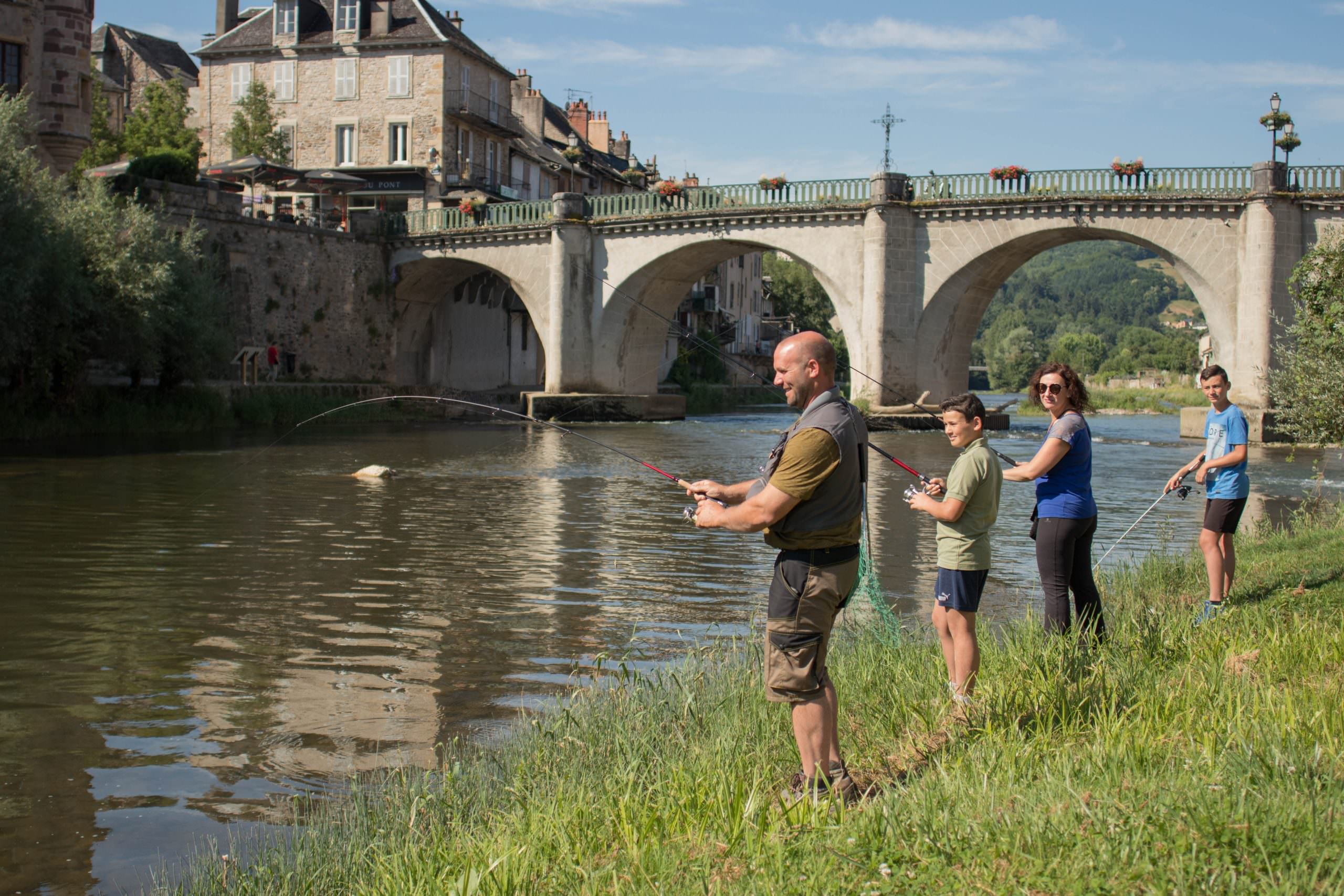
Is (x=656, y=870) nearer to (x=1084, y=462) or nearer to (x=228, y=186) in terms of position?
(x=1084, y=462)

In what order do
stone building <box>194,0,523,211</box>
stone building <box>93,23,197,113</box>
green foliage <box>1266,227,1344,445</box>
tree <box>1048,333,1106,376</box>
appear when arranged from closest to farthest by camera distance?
green foliage <box>1266,227,1344,445</box> < stone building <box>194,0,523,211</box> < stone building <box>93,23,197,113</box> < tree <box>1048,333,1106,376</box>

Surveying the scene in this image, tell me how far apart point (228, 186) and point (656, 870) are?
37852 millimetres

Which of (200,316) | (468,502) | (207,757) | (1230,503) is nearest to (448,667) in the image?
(207,757)

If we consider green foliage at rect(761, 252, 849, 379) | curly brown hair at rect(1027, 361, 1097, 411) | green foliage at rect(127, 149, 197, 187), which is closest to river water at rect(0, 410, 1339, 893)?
curly brown hair at rect(1027, 361, 1097, 411)

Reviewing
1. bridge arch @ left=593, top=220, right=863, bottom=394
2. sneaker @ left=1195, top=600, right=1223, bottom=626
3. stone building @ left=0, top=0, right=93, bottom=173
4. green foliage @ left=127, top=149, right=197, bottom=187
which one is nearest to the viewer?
sneaker @ left=1195, top=600, right=1223, bottom=626

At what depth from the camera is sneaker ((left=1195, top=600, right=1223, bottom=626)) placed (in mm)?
6555

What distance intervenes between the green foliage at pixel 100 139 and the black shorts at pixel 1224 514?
138 feet

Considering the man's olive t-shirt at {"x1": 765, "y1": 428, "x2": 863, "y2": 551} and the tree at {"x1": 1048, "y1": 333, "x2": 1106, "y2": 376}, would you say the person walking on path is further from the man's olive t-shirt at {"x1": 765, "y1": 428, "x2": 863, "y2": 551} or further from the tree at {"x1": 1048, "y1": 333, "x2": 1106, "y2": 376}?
the tree at {"x1": 1048, "y1": 333, "x2": 1106, "y2": 376}

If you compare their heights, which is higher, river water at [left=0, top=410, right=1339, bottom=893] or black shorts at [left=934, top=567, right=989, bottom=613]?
black shorts at [left=934, top=567, right=989, bottom=613]

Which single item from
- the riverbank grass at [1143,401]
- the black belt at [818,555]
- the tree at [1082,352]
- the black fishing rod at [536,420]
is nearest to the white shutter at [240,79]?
the riverbank grass at [1143,401]

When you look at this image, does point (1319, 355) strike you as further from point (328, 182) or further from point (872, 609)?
point (328, 182)

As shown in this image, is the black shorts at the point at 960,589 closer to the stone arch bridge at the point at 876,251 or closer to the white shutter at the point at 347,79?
the stone arch bridge at the point at 876,251

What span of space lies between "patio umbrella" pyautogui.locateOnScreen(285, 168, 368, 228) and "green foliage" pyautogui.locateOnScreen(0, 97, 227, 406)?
1152 cm

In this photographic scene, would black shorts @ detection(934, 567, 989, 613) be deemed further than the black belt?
Yes
